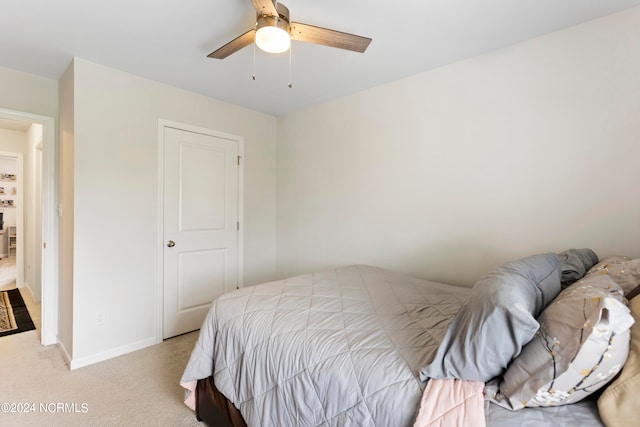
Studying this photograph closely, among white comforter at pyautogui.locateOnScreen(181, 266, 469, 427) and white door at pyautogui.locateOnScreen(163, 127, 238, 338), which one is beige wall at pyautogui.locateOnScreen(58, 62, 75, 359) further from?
white comforter at pyautogui.locateOnScreen(181, 266, 469, 427)

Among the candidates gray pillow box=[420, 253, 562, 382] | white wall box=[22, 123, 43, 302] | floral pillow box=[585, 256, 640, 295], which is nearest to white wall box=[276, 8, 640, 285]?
floral pillow box=[585, 256, 640, 295]

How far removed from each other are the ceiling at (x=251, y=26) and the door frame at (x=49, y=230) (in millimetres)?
581

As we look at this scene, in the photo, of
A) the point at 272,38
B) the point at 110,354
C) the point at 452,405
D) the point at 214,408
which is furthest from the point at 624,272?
the point at 110,354

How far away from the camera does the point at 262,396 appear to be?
1.32 metres

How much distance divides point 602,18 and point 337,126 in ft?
6.65

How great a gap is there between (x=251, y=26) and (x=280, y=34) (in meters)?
0.57

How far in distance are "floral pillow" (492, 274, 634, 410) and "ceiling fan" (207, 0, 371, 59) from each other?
150cm

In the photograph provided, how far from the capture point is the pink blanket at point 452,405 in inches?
34.1

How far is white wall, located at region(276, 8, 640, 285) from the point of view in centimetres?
175

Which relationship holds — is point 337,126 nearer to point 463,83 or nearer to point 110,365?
point 463,83

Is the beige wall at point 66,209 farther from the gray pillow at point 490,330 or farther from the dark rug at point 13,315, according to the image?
the gray pillow at point 490,330

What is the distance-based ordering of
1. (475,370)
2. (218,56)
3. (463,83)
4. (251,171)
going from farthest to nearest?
1. (251,171)
2. (463,83)
3. (218,56)
4. (475,370)

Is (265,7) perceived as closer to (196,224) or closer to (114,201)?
(114,201)

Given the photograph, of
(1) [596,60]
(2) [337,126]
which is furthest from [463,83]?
(2) [337,126]
